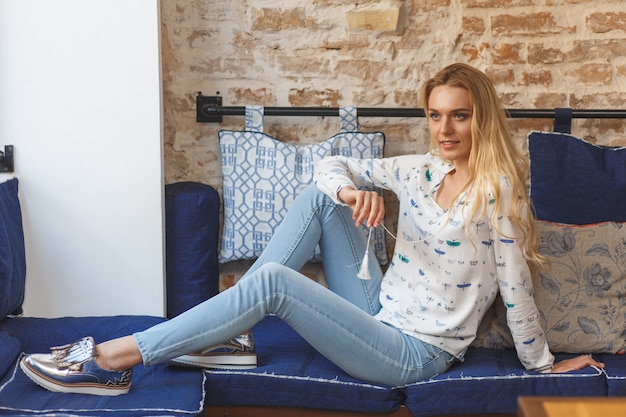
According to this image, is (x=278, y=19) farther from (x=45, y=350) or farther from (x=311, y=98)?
(x=45, y=350)

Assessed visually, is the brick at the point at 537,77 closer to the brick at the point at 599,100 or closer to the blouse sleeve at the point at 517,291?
the brick at the point at 599,100

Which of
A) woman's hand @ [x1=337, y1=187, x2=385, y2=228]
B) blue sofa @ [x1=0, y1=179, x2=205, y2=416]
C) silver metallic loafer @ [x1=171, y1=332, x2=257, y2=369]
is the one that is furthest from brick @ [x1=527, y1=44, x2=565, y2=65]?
blue sofa @ [x1=0, y1=179, x2=205, y2=416]

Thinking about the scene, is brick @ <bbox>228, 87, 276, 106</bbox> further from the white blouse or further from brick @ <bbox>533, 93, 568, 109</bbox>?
brick @ <bbox>533, 93, 568, 109</bbox>

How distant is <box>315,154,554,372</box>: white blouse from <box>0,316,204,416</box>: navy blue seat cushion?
2.00 feet

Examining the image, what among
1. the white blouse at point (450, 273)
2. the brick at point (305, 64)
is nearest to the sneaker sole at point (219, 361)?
the white blouse at point (450, 273)

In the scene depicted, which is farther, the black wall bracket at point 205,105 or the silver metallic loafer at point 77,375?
the black wall bracket at point 205,105

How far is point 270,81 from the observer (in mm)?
2895

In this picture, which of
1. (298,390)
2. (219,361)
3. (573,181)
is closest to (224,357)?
(219,361)

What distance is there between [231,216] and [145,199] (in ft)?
1.00

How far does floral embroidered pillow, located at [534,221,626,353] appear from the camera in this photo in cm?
242

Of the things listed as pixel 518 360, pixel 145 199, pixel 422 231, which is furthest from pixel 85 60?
pixel 518 360

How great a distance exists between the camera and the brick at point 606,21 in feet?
9.29

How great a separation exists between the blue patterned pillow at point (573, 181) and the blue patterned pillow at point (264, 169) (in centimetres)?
52

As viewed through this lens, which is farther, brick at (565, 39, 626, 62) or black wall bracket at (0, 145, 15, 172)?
brick at (565, 39, 626, 62)
